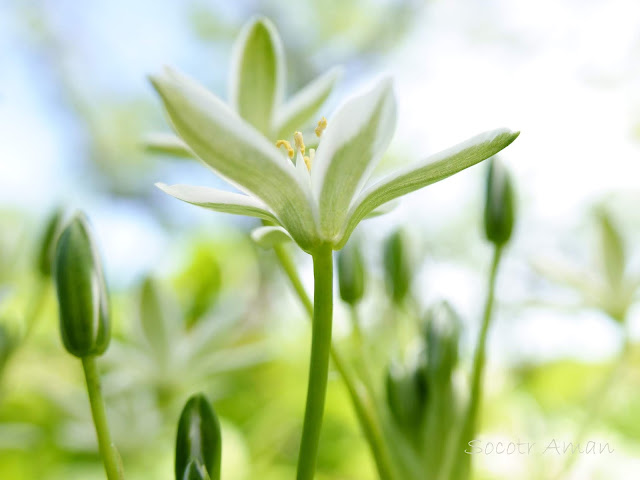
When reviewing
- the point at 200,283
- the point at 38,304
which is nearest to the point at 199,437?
the point at 38,304

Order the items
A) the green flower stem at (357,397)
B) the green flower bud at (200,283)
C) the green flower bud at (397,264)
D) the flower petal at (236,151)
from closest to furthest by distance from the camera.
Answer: the flower petal at (236,151), the green flower stem at (357,397), the green flower bud at (397,264), the green flower bud at (200,283)

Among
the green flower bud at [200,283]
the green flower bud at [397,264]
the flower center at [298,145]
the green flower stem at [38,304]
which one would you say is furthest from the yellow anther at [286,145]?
the green flower bud at [200,283]

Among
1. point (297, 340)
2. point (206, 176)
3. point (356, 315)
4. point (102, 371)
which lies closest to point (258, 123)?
point (356, 315)

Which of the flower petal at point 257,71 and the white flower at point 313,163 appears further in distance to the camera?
the flower petal at point 257,71

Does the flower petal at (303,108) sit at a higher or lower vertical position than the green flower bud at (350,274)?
higher

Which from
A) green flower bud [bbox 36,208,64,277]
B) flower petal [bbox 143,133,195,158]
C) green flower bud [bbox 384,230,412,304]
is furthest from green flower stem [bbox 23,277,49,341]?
green flower bud [bbox 384,230,412,304]

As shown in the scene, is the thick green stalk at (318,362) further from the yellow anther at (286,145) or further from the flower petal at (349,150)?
the yellow anther at (286,145)
